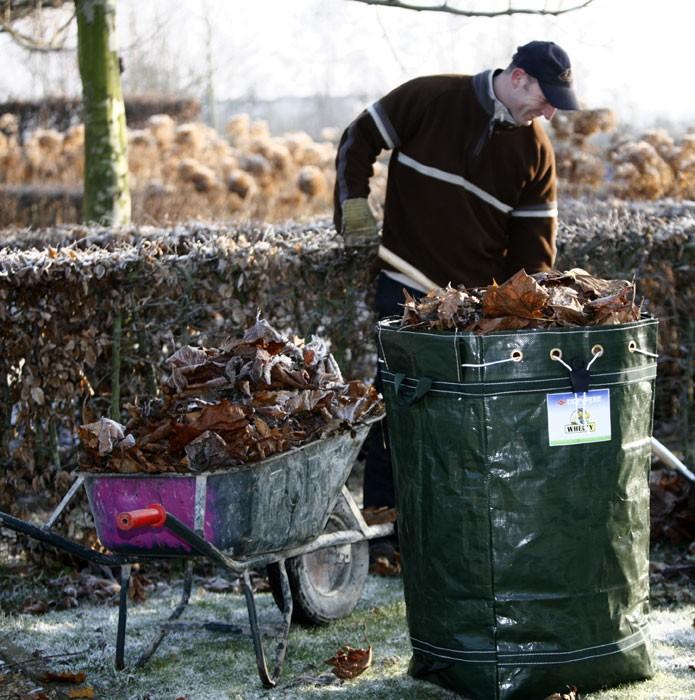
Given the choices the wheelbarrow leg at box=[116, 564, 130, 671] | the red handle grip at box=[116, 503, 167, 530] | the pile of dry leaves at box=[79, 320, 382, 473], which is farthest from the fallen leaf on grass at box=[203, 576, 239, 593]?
the red handle grip at box=[116, 503, 167, 530]

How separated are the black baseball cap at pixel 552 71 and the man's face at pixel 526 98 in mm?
52

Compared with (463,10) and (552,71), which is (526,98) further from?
(463,10)

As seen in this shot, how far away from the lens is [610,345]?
349 centimetres

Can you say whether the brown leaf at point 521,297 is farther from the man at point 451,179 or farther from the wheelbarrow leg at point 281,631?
the man at point 451,179

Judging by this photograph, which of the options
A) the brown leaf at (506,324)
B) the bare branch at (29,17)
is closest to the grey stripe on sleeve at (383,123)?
the brown leaf at (506,324)

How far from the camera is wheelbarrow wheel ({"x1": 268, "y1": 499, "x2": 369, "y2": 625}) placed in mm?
4359

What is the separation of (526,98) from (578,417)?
1963 millimetres

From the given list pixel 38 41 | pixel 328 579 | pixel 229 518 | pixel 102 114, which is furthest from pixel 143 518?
pixel 38 41

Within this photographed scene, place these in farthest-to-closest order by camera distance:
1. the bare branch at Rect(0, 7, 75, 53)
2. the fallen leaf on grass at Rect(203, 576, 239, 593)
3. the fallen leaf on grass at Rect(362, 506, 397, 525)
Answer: the bare branch at Rect(0, 7, 75, 53), the fallen leaf on grass at Rect(203, 576, 239, 593), the fallen leaf on grass at Rect(362, 506, 397, 525)

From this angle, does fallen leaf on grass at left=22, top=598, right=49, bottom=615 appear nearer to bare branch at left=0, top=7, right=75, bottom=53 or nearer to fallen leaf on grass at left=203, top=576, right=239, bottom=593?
fallen leaf on grass at left=203, top=576, right=239, bottom=593

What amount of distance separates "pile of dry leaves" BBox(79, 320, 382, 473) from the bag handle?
34 centimetres

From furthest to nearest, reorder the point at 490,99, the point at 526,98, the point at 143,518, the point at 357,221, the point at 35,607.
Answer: the point at 357,221 < the point at 490,99 < the point at 526,98 < the point at 35,607 < the point at 143,518

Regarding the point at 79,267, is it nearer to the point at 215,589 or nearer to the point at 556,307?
the point at 215,589

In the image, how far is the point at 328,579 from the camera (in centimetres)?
466
